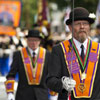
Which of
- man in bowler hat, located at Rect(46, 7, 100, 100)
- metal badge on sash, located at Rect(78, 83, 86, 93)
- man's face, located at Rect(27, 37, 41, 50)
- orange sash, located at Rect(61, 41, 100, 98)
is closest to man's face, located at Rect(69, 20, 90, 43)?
man in bowler hat, located at Rect(46, 7, 100, 100)

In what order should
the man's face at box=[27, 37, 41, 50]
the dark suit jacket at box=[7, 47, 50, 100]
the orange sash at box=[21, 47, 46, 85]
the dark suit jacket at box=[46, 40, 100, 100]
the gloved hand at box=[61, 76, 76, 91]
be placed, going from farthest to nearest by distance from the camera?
the man's face at box=[27, 37, 41, 50], the orange sash at box=[21, 47, 46, 85], the dark suit jacket at box=[7, 47, 50, 100], the dark suit jacket at box=[46, 40, 100, 100], the gloved hand at box=[61, 76, 76, 91]

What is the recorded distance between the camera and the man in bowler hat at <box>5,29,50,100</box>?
22.0 ft

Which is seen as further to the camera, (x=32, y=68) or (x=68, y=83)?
(x=32, y=68)

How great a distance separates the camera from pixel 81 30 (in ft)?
14.9

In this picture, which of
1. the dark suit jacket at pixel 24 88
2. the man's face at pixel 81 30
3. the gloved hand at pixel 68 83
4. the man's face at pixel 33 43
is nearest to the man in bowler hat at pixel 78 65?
the man's face at pixel 81 30

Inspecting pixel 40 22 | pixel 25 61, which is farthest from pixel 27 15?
pixel 25 61

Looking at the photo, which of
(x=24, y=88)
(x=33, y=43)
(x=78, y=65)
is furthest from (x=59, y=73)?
(x=33, y=43)

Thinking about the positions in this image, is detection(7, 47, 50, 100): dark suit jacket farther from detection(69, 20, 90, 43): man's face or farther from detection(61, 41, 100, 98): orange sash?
detection(69, 20, 90, 43): man's face

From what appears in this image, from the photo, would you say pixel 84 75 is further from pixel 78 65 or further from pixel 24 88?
pixel 24 88

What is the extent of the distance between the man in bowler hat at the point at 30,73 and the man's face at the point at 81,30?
2.29 meters

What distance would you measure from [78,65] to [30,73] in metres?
2.39

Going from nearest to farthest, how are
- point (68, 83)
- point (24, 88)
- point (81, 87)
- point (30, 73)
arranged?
point (68, 83), point (81, 87), point (24, 88), point (30, 73)

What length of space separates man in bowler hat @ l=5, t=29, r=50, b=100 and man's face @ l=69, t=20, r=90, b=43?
229 cm

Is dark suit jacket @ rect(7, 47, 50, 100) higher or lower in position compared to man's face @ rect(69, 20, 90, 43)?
lower
